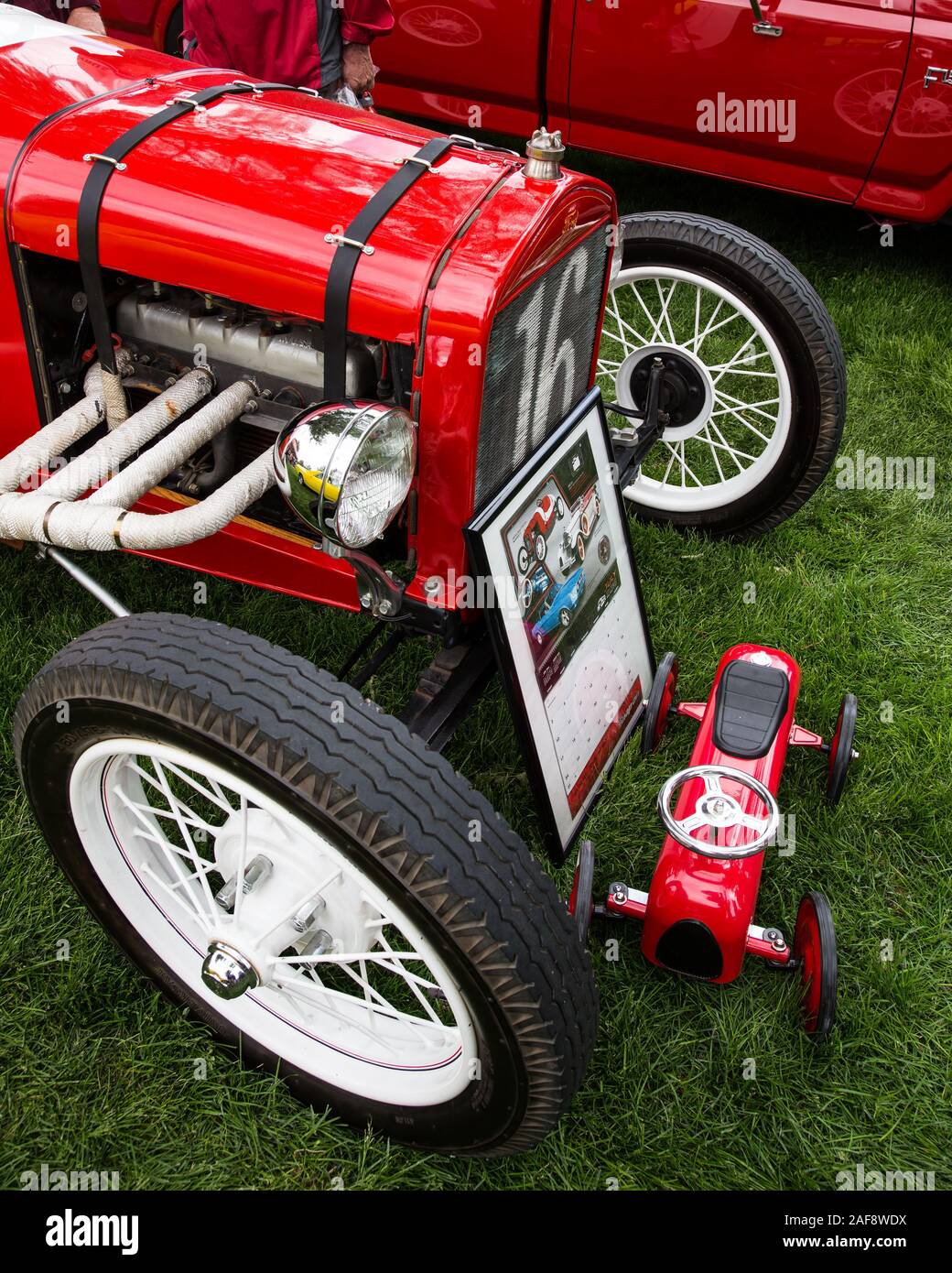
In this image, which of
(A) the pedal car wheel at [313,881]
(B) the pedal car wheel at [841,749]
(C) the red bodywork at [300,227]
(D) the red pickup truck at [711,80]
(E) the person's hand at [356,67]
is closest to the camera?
(A) the pedal car wheel at [313,881]

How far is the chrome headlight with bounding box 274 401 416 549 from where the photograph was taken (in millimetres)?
1697

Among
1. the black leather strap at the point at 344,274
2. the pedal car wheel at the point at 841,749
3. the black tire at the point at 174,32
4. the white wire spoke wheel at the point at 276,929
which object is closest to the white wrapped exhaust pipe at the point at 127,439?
the black leather strap at the point at 344,274

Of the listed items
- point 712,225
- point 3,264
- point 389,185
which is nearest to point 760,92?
point 712,225

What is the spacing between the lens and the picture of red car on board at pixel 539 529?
2.09 m

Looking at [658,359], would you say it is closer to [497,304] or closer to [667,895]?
[497,304]

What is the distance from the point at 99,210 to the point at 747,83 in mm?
3239

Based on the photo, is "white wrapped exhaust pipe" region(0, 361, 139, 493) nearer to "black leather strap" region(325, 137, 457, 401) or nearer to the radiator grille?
"black leather strap" region(325, 137, 457, 401)

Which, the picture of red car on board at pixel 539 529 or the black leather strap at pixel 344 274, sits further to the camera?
the picture of red car on board at pixel 539 529

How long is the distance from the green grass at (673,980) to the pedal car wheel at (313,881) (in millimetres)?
142

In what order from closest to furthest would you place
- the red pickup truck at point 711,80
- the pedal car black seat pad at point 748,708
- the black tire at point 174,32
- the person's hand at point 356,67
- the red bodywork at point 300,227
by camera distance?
the red bodywork at point 300,227
the pedal car black seat pad at point 748,708
the person's hand at point 356,67
the red pickup truck at point 711,80
the black tire at point 174,32

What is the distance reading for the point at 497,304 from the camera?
5.95 feet

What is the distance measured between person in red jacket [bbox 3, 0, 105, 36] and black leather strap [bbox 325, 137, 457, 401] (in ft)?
6.95

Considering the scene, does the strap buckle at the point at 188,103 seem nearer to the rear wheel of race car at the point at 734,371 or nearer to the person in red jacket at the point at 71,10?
the rear wheel of race car at the point at 734,371

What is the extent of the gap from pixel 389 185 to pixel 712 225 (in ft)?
4.25
